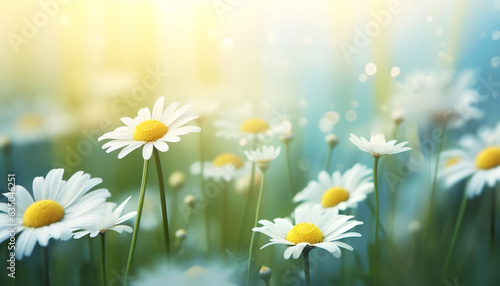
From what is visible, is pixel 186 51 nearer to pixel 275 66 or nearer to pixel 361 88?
pixel 275 66

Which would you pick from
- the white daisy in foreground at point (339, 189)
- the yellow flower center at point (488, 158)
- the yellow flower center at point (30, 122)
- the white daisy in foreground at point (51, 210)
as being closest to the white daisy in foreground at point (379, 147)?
the white daisy in foreground at point (339, 189)

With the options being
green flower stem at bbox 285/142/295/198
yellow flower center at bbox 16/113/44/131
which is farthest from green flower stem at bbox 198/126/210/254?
yellow flower center at bbox 16/113/44/131

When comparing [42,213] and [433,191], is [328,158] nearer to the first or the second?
[433,191]

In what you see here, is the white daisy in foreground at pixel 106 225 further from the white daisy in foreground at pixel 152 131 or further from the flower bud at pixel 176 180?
the flower bud at pixel 176 180

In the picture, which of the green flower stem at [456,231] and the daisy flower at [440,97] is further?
the daisy flower at [440,97]

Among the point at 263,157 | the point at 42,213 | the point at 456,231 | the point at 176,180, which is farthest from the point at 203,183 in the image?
the point at 456,231

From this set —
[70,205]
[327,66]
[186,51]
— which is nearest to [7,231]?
[70,205]
